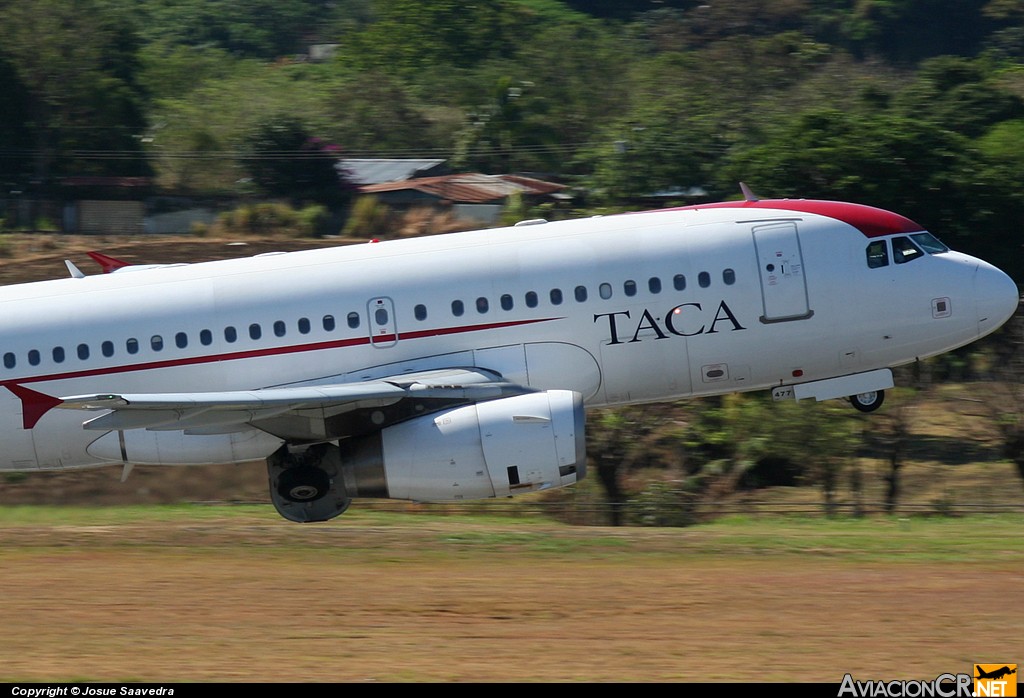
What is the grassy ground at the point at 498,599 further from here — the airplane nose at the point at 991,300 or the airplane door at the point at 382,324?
the airplane nose at the point at 991,300

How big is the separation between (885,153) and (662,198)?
15005 mm

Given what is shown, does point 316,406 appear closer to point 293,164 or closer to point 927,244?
point 927,244

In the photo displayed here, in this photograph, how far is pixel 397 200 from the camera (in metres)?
69.7

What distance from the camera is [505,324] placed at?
20875mm

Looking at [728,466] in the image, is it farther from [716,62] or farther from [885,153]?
[716,62]

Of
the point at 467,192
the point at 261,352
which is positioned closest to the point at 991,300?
the point at 261,352

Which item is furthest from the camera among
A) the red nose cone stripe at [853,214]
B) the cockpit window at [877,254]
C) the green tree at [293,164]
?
the green tree at [293,164]

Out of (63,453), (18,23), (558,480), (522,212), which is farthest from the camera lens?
(18,23)

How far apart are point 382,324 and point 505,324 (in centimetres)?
195

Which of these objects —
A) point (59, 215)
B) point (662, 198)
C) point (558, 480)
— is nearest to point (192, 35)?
point (59, 215)

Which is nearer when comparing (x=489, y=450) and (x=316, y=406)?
(x=489, y=450)

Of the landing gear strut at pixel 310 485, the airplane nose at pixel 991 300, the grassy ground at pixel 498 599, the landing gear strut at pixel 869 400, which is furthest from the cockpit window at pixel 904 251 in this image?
the landing gear strut at pixel 310 485

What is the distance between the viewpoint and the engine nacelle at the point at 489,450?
1906 cm

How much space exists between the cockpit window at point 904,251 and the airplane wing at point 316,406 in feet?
21.2
